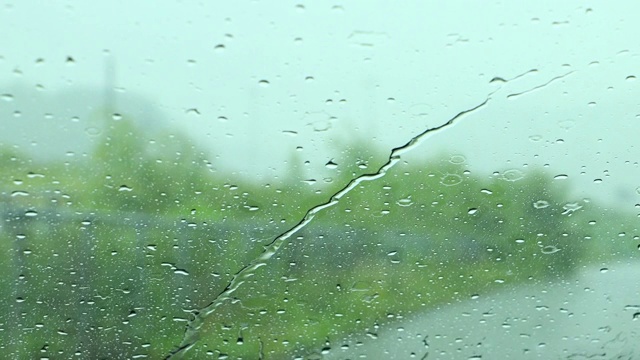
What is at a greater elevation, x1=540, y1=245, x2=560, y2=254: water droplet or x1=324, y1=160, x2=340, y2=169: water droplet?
x1=324, y1=160, x2=340, y2=169: water droplet

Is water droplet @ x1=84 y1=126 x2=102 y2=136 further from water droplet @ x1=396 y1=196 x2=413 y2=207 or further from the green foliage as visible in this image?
water droplet @ x1=396 y1=196 x2=413 y2=207

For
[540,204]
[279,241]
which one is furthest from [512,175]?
[279,241]

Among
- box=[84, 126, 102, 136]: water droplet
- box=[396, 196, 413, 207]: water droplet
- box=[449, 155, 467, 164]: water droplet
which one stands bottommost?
box=[396, 196, 413, 207]: water droplet

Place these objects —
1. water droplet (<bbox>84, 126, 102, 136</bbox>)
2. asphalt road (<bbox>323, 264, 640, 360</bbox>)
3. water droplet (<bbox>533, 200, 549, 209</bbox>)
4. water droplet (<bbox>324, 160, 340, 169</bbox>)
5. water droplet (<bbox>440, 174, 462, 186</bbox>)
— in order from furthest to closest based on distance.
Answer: water droplet (<bbox>533, 200, 549, 209</bbox>), water droplet (<bbox>440, 174, 462, 186</bbox>), asphalt road (<bbox>323, 264, 640, 360</bbox>), water droplet (<bbox>324, 160, 340, 169</bbox>), water droplet (<bbox>84, 126, 102, 136</bbox>)

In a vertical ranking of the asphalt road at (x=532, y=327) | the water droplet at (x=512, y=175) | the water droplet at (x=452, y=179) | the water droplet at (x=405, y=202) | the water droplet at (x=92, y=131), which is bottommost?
the asphalt road at (x=532, y=327)

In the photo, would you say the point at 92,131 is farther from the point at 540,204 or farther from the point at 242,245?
the point at 540,204

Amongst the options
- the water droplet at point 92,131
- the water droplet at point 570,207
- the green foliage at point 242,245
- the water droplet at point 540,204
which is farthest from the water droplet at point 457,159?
the water droplet at point 92,131

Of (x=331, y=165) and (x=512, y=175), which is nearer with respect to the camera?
(x=331, y=165)

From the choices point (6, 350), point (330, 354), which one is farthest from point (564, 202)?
point (6, 350)

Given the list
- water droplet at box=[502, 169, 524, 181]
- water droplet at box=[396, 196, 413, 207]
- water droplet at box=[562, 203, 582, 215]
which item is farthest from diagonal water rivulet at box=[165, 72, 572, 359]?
water droplet at box=[562, 203, 582, 215]

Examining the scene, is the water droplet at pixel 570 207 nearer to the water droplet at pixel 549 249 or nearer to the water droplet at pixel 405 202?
the water droplet at pixel 549 249

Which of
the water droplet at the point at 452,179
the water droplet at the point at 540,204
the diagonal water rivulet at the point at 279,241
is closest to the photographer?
the diagonal water rivulet at the point at 279,241

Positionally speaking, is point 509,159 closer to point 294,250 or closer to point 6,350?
point 294,250

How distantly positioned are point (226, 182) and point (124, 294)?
73 centimetres
